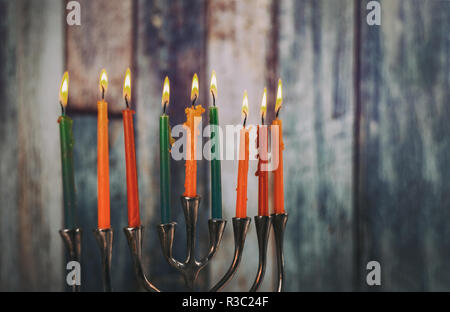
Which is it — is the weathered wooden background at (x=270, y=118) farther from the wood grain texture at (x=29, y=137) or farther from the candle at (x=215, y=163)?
the candle at (x=215, y=163)

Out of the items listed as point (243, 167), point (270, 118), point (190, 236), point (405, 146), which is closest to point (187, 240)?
point (190, 236)

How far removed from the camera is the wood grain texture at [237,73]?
0.57 m

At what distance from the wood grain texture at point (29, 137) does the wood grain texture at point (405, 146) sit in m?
0.52

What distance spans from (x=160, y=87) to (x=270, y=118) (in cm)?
19

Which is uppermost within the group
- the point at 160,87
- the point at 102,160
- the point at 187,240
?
the point at 160,87

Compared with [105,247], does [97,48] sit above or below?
above

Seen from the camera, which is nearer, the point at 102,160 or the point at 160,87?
the point at 102,160

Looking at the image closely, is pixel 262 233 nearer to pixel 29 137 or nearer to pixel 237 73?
pixel 237 73

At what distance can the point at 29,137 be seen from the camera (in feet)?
1.79

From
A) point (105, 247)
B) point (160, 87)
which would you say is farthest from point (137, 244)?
point (160, 87)

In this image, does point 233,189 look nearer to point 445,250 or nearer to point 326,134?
point 326,134

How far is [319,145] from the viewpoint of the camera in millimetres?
584

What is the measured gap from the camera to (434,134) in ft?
1.93

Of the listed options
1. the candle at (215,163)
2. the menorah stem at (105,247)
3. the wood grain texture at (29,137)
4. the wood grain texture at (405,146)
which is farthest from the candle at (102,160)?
the wood grain texture at (405,146)
